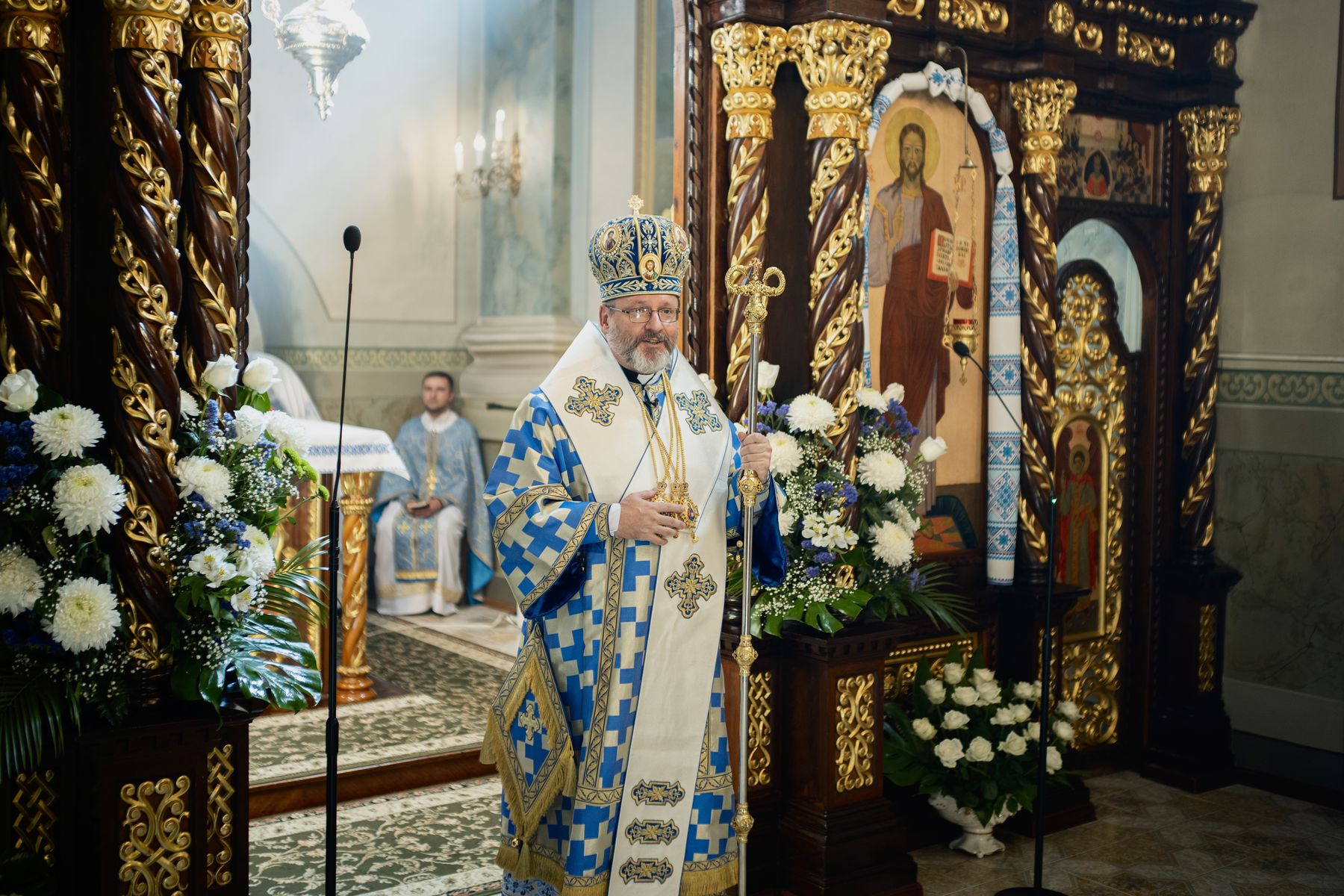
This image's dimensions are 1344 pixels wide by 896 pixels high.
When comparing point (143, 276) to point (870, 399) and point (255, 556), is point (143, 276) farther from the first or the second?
point (870, 399)

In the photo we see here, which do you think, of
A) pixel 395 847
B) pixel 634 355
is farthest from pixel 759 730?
pixel 634 355

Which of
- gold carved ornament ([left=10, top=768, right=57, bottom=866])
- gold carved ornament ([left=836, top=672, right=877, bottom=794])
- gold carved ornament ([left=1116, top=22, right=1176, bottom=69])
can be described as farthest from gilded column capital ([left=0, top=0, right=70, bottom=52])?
gold carved ornament ([left=1116, top=22, right=1176, bottom=69])

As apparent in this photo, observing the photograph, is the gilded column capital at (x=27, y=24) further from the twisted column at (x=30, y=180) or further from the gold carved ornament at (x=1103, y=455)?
the gold carved ornament at (x=1103, y=455)

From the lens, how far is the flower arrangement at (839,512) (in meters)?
4.42

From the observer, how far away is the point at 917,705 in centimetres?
512

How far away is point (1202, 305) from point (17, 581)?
5.21m

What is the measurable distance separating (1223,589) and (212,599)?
4.78 meters

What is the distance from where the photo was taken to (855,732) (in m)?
4.61

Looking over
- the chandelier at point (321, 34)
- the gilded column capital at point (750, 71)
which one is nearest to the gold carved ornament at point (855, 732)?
the gilded column capital at point (750, 71)

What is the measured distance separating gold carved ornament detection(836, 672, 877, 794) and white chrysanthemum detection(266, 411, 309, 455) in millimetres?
2077

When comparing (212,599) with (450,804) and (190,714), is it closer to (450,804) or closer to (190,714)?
(190,714)

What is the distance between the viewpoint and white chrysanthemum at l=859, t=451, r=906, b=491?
4.57 meters

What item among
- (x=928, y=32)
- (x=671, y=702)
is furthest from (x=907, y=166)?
(x=671, y=702)

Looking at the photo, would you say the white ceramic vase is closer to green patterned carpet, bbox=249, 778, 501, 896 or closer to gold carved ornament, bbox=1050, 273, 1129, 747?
gold carved ornament, bbox=1050, 273, 1129, 747
